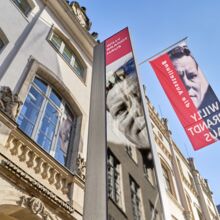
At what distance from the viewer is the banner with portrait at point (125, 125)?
10.2ft

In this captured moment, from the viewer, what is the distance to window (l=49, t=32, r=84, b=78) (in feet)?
35.7

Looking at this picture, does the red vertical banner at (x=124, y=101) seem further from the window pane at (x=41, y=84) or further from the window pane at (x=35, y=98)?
the window pane at (x=41, y=84)

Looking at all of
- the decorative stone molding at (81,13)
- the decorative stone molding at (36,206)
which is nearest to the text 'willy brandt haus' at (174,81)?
the decorative stone molding at (36,206)

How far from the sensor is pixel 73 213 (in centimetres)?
615

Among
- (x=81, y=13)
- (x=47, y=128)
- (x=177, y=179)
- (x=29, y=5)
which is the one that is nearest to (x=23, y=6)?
(x=29, y=5)

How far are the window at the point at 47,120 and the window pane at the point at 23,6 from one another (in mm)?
3018

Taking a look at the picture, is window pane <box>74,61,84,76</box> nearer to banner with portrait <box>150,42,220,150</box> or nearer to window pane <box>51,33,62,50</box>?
Result: window pane <box>51,33,62,50</box>

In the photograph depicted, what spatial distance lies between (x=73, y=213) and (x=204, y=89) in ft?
18.6

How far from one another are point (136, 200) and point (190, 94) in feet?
20.6

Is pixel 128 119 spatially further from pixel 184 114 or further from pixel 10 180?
pixel 184 114

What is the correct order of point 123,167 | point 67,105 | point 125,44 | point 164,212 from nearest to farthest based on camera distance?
point 164,212
point 123,167
point 125,44
point 67,105

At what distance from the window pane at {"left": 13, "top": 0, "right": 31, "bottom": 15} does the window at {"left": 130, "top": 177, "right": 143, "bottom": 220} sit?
27.5 ft

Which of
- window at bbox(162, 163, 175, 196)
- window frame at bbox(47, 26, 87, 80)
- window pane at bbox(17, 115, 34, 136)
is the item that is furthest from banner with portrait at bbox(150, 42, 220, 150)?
window at bbox(162, 163, 175, 196)

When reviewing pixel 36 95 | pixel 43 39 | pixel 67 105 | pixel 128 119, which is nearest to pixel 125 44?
pixel 128 119
